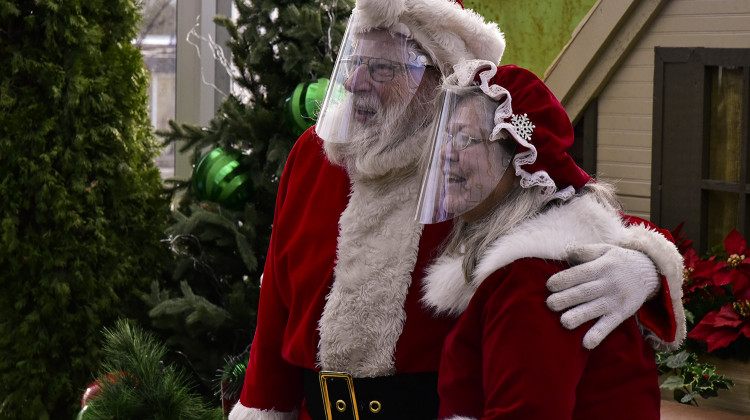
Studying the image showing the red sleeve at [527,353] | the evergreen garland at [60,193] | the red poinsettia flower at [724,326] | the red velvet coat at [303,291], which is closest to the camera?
the red sleeve at [527,353]

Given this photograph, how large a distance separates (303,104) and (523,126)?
5.67ft

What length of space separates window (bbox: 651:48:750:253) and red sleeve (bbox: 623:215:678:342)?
53.9 inches

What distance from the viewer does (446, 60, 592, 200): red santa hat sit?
140 cm

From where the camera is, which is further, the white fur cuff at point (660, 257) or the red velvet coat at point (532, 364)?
the white fur cuff at point (660, 257)

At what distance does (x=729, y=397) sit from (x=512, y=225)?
157cm

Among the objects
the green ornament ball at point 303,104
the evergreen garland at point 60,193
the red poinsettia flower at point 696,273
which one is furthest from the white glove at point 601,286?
the evergreen garland at point 60,193

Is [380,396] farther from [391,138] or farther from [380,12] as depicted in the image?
[380,12]

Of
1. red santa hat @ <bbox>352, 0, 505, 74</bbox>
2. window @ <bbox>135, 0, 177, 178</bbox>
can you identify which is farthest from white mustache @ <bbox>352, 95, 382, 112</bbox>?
window @ <bbox>135, 0, 177, 178</bbox>

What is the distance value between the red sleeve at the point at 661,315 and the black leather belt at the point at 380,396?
1.43 ft

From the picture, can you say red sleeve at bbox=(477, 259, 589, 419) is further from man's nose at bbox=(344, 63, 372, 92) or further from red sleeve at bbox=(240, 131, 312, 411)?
red sleeve at bbox=(240, 131, 312, 411)

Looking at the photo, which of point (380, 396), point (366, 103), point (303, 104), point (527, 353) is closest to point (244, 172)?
point (303, 104)

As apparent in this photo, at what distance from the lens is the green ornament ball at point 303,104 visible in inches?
117

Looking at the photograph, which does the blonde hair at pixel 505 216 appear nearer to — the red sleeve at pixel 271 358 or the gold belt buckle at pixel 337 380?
the gold belt buckle at pixel 337 380

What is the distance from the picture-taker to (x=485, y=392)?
133cm
